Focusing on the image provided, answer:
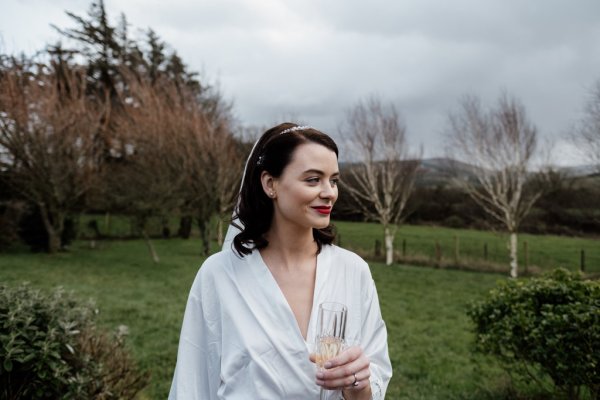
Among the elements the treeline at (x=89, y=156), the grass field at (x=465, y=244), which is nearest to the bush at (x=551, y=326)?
the treeline at (x=89, y=156)

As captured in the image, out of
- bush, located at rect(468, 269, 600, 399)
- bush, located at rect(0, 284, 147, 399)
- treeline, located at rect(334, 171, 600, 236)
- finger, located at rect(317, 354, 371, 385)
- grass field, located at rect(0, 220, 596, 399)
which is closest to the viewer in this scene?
finger, located at rect(317, 354, 371, 385)

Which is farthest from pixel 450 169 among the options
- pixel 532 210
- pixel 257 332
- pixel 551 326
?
pixel 257 332

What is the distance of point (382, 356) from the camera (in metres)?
2.09

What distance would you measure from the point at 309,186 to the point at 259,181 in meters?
0.39

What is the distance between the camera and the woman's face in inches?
80.3

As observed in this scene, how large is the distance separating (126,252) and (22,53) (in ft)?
33.8

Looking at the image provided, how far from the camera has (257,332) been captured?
1.94 meters

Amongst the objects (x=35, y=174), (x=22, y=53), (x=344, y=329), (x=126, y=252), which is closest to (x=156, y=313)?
(x=344, y=329)

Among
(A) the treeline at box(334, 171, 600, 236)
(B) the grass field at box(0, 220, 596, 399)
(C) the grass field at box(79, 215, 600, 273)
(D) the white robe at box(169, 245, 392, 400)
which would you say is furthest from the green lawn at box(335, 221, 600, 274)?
(D) the white robe at box(169, 245, 392, 400)

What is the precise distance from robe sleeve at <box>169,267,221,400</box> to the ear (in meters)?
0.58

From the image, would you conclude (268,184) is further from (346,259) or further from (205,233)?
(205,233)

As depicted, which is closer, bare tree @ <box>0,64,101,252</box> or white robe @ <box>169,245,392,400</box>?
white robe @ <box>169,245,392,400</box>

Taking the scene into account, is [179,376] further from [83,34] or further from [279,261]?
[83,34]

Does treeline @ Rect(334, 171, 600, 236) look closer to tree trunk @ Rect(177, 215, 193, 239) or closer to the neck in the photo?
tree trunk @ Rect(177, 215, 193, 239)
